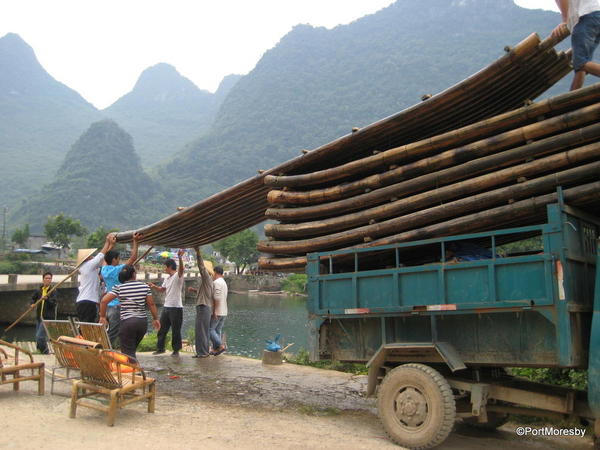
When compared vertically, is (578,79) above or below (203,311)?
above

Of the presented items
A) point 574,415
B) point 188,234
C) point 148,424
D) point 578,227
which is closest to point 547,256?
point 578,227

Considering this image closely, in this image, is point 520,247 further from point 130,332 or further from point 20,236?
point 20,236

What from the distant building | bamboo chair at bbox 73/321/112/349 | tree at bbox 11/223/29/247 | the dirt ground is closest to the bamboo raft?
the dirt ground

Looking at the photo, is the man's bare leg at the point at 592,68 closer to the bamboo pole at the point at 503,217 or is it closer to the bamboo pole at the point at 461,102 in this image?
the bamboo pole at the point at 461,102

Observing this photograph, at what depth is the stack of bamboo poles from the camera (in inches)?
233

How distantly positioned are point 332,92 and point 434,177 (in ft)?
583

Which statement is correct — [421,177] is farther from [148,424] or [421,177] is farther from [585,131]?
[148,424]

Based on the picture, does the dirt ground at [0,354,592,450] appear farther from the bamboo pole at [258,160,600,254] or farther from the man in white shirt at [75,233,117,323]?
the bamboo pole at [258,160,600,254]

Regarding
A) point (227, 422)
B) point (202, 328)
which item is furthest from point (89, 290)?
point (227, 422)

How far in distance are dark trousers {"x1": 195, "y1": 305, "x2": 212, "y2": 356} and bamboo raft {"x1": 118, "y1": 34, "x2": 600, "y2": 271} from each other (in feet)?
9.36

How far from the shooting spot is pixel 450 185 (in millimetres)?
6793

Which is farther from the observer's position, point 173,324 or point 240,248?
point 240,248

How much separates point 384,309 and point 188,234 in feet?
20.5

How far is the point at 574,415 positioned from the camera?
520cm
